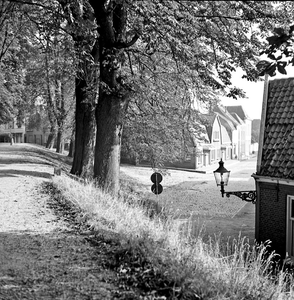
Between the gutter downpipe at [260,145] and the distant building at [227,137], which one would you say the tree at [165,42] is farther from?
the distant building at [227,137]

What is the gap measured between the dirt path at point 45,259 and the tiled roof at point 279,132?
23.9ft

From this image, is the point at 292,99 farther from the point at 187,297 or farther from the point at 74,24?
the point at 187,297

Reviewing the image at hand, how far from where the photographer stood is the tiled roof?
40.8 feet

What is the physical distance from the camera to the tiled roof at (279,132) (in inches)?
490

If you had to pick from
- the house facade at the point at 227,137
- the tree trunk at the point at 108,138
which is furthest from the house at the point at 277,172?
the house facade at the point at 227,137

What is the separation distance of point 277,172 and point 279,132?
1.68 metres

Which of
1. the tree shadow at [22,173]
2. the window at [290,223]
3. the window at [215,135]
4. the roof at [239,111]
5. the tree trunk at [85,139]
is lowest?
the window at [290,223]

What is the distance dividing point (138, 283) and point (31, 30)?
17.3 metres

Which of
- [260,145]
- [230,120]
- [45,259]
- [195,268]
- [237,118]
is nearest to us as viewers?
[195,268]

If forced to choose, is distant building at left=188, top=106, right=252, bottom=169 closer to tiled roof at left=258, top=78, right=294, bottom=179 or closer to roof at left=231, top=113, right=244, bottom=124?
roof at left=231, top=113, right=244, bottom=124

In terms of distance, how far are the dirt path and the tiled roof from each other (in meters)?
7.30

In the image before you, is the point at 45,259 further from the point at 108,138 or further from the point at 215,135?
the point at 215,135

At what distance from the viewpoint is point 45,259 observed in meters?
6.14

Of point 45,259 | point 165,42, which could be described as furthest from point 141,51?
point 45,259
